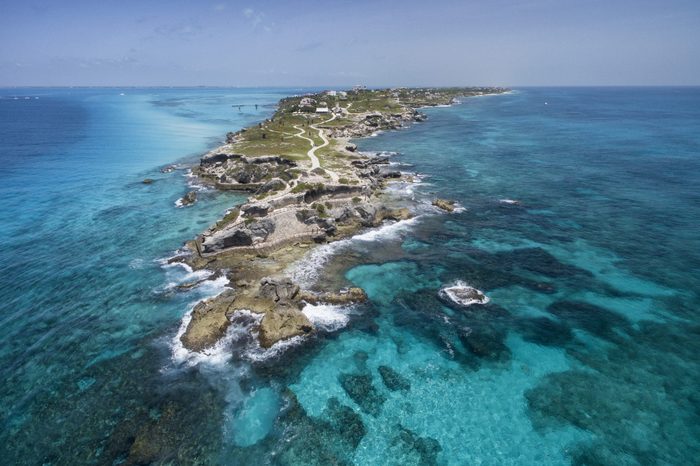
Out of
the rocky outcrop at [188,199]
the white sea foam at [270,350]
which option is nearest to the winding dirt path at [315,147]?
the rocky outcrop at [188,199]

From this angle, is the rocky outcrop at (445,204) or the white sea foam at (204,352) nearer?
the white sea foam at (204,352)

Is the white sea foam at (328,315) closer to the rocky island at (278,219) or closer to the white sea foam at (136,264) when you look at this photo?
the rocky island at (278,219)

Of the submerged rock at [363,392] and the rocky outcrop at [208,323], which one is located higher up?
the rocky outcrop at [208,323]

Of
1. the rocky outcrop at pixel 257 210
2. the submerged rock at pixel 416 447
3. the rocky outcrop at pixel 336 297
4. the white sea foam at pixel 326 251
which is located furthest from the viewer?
the rocky outcrop at pixel 257 210

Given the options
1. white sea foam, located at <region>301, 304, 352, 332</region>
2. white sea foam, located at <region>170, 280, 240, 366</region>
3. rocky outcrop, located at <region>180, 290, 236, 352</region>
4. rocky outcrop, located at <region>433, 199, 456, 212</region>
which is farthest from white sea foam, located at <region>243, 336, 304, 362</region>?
rocky outcrop, located at <region>433, 199, 456, 212</region>

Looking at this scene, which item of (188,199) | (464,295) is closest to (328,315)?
(464,295)

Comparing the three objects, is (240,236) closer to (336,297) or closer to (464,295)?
(336,297)

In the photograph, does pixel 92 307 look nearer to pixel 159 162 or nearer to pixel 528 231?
pixel 528 231
